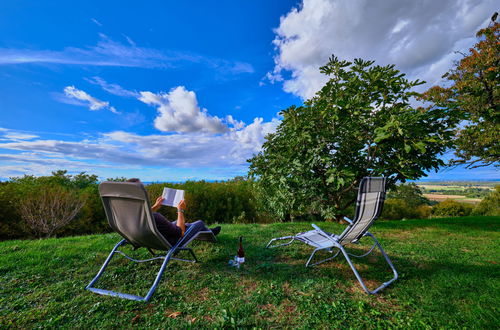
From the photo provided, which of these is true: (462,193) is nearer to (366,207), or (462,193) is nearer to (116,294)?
(366,207)

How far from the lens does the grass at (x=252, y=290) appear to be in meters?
2.07

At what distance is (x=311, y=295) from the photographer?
244cm

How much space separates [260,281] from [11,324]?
97.8 inches

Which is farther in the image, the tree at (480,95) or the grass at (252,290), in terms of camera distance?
the tree at (480,95)

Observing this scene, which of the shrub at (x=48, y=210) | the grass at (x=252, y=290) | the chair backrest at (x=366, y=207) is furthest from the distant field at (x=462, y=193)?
the shrub at (x=48, y=210)

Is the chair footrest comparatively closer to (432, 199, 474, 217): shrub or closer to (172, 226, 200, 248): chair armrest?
(172, 226, 200, 248): chair armrest

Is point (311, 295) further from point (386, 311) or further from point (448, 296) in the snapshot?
point (448, 296)

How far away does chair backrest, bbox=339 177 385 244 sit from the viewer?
2.98 metres

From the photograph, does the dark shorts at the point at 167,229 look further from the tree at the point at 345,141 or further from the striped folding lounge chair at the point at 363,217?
the tree at the point at 345,141

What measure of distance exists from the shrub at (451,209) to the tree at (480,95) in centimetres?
1745

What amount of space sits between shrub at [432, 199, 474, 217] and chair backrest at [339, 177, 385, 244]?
2490cm

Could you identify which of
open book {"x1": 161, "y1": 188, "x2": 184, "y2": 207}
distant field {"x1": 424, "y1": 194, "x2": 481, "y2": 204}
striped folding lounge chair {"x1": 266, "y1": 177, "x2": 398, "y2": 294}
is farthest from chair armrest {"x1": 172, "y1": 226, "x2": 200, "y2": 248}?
distant field {"x1": 424, "y1": 194, "x2": 481, "y2": 204}

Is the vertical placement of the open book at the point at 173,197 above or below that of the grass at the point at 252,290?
above

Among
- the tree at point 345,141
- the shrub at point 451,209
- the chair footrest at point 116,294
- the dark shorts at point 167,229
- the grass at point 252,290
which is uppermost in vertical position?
the tree at point 345,141
